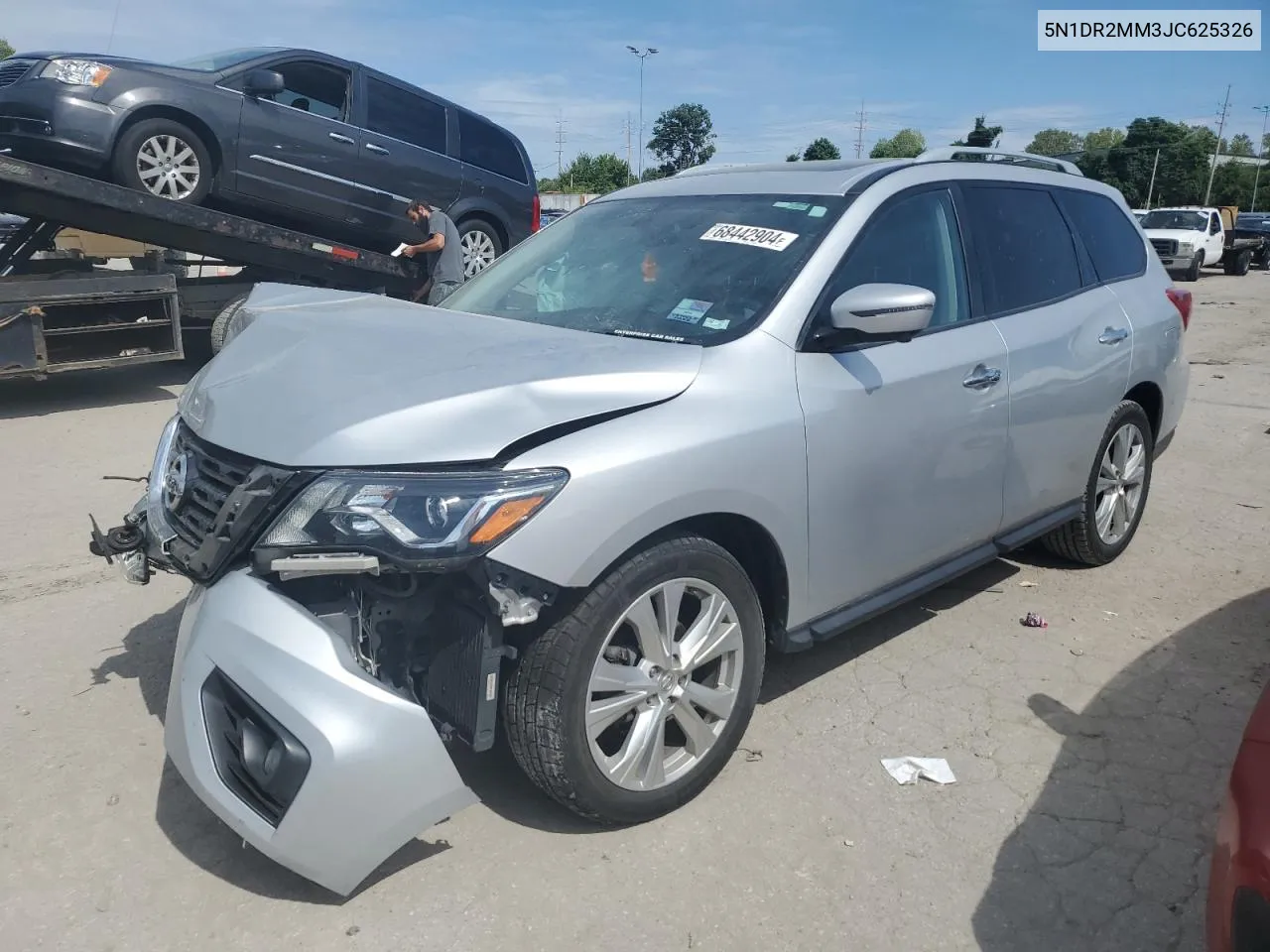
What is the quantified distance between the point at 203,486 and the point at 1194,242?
28.1m

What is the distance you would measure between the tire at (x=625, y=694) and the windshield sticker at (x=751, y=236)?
111cm

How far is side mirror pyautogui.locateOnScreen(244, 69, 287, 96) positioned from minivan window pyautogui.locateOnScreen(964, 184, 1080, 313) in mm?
6303

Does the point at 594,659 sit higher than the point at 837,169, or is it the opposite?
the point at 837,169

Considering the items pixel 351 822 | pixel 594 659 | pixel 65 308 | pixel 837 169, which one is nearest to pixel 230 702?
pixel 351 822

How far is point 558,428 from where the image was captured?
2.57 metres

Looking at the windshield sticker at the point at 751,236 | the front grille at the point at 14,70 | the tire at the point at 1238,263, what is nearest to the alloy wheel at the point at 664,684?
the windshield sticker at the point at 751,236

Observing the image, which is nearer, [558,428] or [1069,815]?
[558,428]

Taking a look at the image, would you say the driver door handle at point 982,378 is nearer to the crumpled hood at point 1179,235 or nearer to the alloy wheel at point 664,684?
the alloy wheel at point 664,684

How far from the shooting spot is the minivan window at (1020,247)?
396 centimetres

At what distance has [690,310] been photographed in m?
3.21

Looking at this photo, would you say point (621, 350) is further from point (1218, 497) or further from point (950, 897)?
point (1218, 497)

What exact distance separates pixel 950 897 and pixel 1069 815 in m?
0.59

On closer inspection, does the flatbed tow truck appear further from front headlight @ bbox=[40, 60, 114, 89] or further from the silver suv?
the silver suv

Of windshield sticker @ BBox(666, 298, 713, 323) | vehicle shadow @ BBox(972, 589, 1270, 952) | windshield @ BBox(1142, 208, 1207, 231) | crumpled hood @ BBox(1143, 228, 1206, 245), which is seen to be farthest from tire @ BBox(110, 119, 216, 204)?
windshield @ BBox(1142, 208, 1207, 231)
